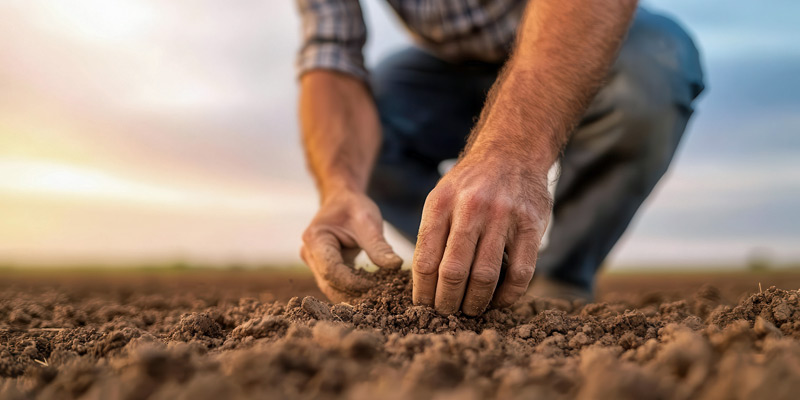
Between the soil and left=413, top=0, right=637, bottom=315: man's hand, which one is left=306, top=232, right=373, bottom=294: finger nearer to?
the soil

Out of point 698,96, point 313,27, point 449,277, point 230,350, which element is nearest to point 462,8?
point 313,27

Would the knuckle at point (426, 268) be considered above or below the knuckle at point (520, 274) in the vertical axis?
above

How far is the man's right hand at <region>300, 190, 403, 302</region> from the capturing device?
1842 millimetres

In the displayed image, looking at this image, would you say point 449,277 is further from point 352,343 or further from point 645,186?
point 645,186

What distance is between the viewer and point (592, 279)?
9.31 feet

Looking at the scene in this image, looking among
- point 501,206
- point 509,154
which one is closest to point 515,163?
point 509,154

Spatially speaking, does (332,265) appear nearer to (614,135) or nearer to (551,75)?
(551,75)

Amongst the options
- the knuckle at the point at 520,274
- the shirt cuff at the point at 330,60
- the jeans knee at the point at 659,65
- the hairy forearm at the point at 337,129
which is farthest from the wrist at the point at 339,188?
the jeans knee at the point at 659,65

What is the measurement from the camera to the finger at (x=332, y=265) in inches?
70.9

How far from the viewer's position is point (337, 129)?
2666 mm

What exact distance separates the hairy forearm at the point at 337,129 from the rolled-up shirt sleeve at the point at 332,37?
0.06 meters

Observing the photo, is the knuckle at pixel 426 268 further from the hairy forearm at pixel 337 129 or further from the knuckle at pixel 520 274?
the hairy forearm at pixel 337 129

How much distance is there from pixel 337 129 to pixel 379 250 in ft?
3.12

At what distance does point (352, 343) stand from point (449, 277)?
47 centimetres
